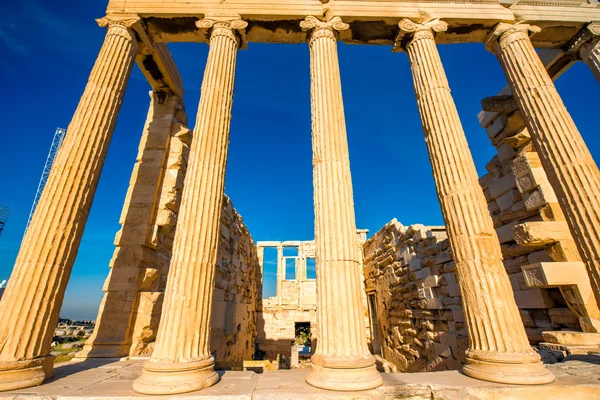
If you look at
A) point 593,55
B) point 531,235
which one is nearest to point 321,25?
point 531,235

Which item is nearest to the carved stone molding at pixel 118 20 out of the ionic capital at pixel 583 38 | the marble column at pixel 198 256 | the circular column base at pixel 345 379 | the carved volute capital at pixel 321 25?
the marble column at pixel 198 256

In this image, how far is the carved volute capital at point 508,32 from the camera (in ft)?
25.6

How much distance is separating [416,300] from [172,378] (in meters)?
8.53

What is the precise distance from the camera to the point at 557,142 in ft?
21.0

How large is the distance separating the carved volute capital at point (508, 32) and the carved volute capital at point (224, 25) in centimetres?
688

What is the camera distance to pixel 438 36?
26.6ft

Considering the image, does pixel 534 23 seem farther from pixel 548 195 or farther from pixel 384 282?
pixel 384 282

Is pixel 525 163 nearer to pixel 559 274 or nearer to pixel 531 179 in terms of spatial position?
pixel 531 179

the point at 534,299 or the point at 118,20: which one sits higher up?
the point at 118,20

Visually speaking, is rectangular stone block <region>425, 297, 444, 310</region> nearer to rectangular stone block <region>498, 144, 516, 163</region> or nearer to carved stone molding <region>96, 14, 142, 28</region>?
rectangular stone block <region>498, 144, 516, 163</region>

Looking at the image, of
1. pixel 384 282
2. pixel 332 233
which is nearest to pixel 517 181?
pixel 332 233

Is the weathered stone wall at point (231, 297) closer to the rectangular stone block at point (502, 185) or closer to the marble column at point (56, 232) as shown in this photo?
the marble column at point (56, 232)

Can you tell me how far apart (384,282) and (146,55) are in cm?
1286

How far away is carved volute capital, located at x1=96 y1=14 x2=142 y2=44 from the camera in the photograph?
7.15m
